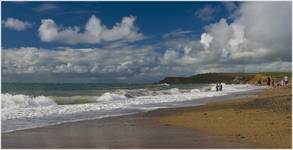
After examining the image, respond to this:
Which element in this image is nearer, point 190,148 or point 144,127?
point 190,148

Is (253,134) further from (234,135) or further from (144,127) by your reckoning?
(144,127)

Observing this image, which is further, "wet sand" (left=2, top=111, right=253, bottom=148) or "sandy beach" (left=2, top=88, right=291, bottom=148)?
"sandy beach" (left=2, top=88, right=291, bottom=148)

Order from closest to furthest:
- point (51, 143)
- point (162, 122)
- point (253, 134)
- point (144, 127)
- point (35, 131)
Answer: point (51, 143)
point (253, 134)
point (35, 131)
point (144, 127)
point (162, 122)

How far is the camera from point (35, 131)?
45.6 feet

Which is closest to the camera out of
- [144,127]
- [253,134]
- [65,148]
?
[65,148]

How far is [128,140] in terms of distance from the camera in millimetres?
11906

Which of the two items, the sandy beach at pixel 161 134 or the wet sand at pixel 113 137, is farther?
the sandy beach at pixel 161 134

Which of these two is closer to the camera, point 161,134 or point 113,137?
point 113,137

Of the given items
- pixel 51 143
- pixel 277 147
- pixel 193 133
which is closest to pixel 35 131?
pixel 51 143

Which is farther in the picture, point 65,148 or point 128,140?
point 128,140

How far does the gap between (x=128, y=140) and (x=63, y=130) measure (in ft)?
10.2

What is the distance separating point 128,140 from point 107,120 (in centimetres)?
605

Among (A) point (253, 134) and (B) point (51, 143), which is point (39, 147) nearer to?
(B) point (51, 143)

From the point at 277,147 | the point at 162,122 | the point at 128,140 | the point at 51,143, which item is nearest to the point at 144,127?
the point at 162,122
